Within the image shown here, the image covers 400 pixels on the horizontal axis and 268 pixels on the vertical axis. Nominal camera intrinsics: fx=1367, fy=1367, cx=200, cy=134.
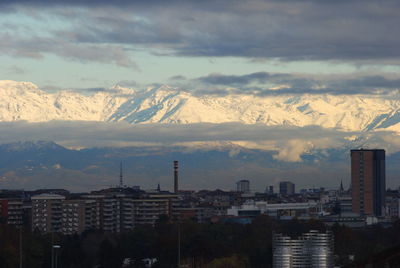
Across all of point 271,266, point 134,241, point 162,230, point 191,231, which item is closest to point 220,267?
point 271,266

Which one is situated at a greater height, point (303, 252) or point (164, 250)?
point (303, 252)

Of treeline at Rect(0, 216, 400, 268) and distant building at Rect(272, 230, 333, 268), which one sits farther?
treeline at Rect(0, 216, 400, 268)

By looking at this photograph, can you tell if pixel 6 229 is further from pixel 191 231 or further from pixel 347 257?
pixel 347 257

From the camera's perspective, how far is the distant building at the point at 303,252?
13125 cm

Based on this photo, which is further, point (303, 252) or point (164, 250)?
point (164, 250)

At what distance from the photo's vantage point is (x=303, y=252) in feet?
435

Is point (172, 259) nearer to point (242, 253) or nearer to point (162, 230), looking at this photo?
point (242, 253)

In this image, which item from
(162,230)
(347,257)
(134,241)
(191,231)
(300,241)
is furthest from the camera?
(162,230)

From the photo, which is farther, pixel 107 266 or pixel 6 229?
pixel 6 229

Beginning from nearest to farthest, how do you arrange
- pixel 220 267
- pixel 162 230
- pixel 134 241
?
pixel 220 267, pixel 134 241, pixel 162 230

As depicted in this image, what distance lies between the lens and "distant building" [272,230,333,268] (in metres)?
131

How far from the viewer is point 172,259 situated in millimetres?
150375

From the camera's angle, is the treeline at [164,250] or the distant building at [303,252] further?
the treeline at [164,250]

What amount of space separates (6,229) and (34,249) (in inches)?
1115
